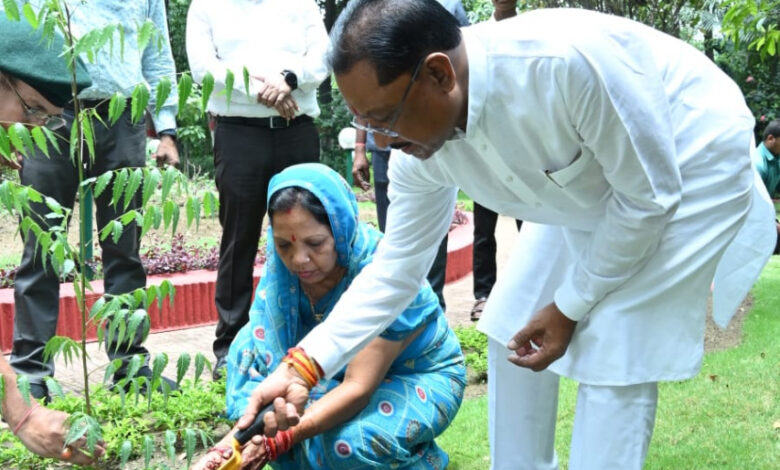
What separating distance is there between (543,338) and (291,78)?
8.85 ft

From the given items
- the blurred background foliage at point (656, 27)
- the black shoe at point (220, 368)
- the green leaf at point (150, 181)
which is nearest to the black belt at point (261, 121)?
the black shoe at point (220, 368)

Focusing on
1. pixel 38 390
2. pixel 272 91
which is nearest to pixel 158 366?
pixel 38 390

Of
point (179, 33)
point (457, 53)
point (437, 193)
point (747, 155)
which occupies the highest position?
point (457, 53)

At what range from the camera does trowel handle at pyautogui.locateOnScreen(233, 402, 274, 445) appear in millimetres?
2584

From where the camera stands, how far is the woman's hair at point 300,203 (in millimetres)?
3213

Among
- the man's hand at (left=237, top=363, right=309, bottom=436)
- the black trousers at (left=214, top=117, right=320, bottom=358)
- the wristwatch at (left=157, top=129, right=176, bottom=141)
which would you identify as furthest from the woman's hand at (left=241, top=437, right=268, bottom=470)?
the wristwatch at (left=157, top=129, right=176, bottom=141)

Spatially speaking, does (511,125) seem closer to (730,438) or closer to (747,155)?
(747,155)

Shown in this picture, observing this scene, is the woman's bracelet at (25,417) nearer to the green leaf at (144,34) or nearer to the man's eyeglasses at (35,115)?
the man's eyeglasses at (35,115)

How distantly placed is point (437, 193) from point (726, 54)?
→ 18.3 m

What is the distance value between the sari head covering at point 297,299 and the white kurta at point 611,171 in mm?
702

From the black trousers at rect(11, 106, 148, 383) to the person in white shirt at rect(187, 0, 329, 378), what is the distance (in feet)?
1.63

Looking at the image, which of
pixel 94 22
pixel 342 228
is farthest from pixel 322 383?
pixel 94 22

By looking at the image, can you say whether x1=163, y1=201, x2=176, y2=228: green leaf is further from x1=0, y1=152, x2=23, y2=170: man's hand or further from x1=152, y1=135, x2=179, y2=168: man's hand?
x1=152, y1=135, x2=179, y2=168: man's hand

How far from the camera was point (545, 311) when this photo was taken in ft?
7.84
